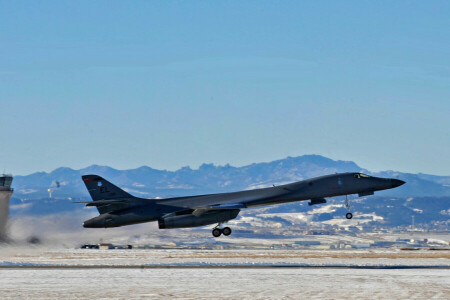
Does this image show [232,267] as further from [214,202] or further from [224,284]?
[224,284]

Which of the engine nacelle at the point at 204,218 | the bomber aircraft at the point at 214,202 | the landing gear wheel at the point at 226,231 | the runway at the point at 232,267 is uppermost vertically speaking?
the bomber aircraft at the point at 214,202

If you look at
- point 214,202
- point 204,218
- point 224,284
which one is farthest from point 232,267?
point 224,284

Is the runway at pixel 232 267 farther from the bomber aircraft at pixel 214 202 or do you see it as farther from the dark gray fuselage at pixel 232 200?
the dark gray fuselage at pixel 232 200

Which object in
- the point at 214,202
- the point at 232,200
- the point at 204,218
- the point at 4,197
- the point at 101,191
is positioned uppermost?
the point at 4,197

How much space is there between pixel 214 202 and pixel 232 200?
1688 mm

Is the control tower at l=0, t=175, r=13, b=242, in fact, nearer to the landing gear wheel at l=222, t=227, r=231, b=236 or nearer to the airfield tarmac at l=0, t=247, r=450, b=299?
the airfield tarmac at l=0, t=247, r=450, b=299

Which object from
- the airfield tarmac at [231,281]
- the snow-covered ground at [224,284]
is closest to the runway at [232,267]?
the airfield tarmac at [231,281]

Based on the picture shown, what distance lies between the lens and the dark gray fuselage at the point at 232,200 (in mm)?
73312

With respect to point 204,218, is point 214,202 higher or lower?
higher

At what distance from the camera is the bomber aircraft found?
73125 millimetres

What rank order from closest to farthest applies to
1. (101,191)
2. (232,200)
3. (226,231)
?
(226,231) → (232,200) → (101,191)

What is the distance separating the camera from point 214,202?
74312 millimetres

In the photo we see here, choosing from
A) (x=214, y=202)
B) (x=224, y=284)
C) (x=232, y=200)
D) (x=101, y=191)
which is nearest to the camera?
(x=224, y=284)

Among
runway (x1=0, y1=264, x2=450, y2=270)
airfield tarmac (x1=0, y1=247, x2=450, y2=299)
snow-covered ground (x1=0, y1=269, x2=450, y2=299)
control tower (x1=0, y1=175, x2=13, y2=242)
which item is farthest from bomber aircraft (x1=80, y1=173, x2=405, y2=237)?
control tower (x1=0, y1=175, x2=13, y2=242)
